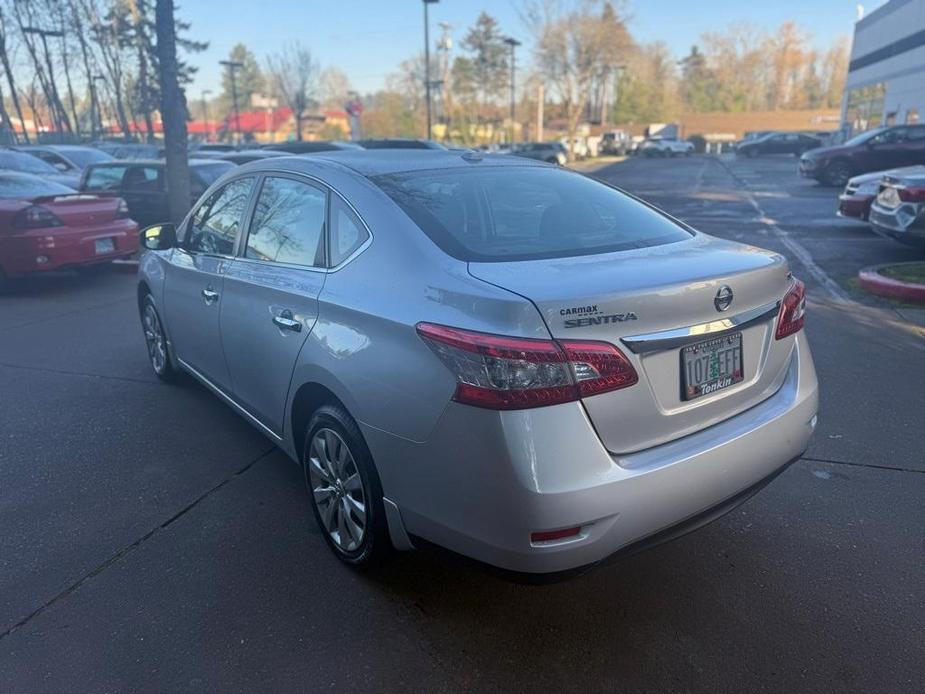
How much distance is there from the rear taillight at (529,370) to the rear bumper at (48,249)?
7.87m

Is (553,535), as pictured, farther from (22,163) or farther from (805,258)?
(22,163)

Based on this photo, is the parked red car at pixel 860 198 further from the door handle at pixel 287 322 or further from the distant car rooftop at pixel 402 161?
the door handle at pixel 287 322

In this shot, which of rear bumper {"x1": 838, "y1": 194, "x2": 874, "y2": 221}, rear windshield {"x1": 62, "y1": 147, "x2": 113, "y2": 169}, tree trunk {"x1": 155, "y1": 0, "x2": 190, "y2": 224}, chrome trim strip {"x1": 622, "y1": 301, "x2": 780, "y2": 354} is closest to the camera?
chrome trim strip {"x1": 622, "y1": 301, "x2": 780, "y2": 354}

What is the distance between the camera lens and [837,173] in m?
20.5

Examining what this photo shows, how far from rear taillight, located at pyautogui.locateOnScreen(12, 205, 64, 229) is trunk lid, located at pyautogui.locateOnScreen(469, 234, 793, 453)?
7733 mm

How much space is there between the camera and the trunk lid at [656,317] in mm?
2219

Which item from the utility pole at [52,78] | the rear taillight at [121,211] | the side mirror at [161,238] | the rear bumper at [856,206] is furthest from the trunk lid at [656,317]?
the utility pole at [52,78]

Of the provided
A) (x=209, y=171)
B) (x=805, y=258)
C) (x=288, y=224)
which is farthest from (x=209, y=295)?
(x=209, y=171)

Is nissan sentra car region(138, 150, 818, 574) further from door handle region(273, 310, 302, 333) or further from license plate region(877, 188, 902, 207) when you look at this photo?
license plate region(877, 188, 902, 207)

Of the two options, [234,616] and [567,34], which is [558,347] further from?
[567,34]

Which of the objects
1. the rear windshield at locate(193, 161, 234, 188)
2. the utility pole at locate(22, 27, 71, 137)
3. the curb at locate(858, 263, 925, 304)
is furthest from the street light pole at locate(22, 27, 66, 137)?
the curb at locate(858, 263, 925, 304)

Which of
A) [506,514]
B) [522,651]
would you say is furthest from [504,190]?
[522,651]

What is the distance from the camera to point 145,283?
5.26 metres

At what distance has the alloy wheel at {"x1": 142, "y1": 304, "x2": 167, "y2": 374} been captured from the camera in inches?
202
